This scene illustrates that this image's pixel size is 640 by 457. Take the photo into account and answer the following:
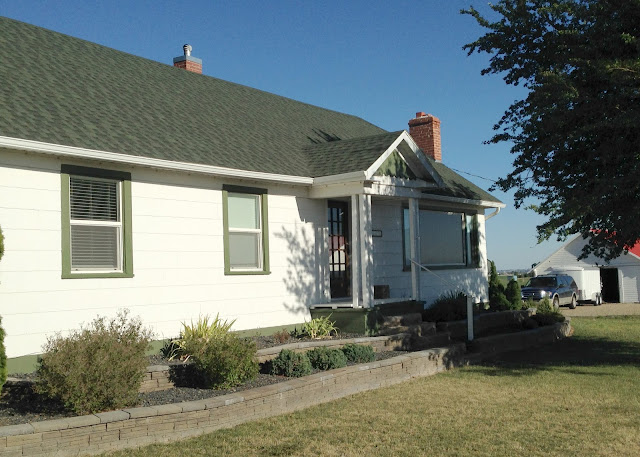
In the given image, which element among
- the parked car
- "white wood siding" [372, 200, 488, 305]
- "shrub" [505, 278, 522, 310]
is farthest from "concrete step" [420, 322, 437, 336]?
the parked car

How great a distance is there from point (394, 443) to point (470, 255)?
12.3m

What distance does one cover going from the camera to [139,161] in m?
9.92

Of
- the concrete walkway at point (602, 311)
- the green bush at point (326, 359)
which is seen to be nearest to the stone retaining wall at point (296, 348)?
the green bush at point (326, 359)

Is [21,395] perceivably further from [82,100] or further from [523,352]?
[523,352]

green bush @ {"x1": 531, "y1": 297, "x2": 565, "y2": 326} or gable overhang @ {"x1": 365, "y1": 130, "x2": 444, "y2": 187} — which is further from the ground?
gable overhang @ {"x1": 365, "y1": 130, "x2": 444, "y2": 187}

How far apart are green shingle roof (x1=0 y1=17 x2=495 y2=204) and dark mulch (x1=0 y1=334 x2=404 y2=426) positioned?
337 centimetres

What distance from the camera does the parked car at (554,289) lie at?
30828 mm

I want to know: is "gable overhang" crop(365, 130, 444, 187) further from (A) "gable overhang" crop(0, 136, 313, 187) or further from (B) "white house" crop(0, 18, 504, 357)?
(A) "gable overhang" crop(0, 136, 313, 187)

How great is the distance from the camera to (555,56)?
40.1 ft

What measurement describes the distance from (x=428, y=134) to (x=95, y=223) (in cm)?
1377

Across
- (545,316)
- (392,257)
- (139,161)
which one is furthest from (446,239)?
(139,161)

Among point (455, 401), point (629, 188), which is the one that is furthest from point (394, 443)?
point (629, 188)

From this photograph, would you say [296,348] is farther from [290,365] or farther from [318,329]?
[318,329]

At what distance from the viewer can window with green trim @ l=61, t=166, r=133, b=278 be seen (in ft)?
30.5
